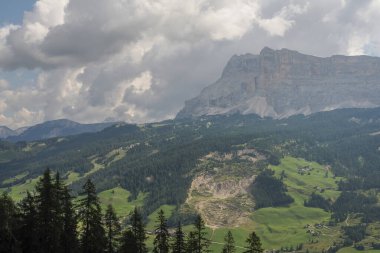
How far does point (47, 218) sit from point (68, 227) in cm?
729

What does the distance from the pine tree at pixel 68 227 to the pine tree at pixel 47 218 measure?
365cm

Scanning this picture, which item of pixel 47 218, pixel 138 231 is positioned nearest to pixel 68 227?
pixel 47 218

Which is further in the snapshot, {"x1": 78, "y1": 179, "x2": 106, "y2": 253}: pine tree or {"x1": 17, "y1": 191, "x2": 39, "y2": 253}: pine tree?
{"x1": 78, "y1": 179, "x2": 106, "y2": 253}: pine tree

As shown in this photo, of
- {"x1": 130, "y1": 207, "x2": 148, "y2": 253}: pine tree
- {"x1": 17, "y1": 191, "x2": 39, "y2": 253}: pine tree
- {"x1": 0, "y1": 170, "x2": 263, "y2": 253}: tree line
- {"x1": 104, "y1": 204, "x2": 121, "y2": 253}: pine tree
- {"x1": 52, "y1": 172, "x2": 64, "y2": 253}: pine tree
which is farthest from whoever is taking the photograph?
{"x1": 130, "y1": 207, "x2": 148, "y2": 253}: pine tree

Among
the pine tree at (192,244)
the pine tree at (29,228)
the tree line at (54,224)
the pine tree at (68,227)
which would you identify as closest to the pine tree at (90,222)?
the tree line at (54,224)

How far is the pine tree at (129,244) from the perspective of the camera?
315 ft

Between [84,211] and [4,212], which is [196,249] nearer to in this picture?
[84,211]

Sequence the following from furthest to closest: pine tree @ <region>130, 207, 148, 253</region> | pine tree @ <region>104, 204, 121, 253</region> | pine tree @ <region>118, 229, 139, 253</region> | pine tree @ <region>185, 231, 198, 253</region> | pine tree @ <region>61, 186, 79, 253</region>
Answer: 1. pine tree @ <region>185, 231, 198, 253</region>
2. pine tree @ <region>130, 207, 148, 253</region>
3. pine tree @ <region>118, 229, 139, 253</region>
4. pine tree @ <region>104, 204, 121, 253</region>
5. pine tree @ <region>61, 186, 79, 253</region>

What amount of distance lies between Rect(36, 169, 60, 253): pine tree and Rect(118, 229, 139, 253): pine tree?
680 inches

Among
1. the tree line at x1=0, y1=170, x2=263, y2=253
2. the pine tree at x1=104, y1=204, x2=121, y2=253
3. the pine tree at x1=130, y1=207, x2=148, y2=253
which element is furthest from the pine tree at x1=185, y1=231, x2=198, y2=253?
the pine tree at x1=104, y1=204, x2=121, y2=253

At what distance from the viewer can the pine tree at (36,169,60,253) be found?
263 feet

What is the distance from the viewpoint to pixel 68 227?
87.4 meters

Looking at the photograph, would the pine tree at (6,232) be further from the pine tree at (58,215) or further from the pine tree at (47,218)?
the pine tree at (58,215)

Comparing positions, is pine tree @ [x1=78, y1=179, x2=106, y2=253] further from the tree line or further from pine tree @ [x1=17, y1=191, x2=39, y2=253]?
pine tree @ [x1=17, y1=191, x2=39, y2=253]
